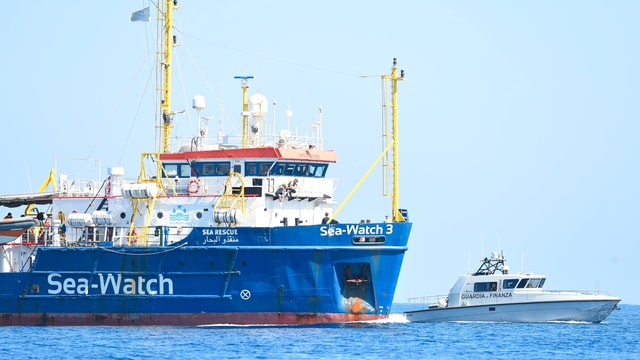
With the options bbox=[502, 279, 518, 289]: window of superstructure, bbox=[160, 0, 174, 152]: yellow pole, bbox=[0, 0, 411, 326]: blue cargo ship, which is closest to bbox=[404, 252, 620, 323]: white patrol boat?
bbox=[502, 279, 518, 289]: window of superstructure

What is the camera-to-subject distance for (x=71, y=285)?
167ft

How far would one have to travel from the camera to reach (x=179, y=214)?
51.0 metres

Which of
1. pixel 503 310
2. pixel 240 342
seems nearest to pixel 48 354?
pixel 240 342

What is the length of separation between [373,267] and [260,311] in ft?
13.4

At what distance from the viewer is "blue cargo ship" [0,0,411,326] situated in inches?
1937

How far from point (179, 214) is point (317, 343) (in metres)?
8.91

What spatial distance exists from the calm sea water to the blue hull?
2.38 ft

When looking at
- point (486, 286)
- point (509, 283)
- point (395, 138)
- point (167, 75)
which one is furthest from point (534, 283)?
point (167, 75)

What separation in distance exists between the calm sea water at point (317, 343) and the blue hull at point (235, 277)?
0.72m

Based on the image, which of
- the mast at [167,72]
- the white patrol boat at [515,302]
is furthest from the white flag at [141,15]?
the white patrol boat at [515,302]

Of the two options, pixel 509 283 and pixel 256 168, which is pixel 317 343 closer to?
pixel 256 168

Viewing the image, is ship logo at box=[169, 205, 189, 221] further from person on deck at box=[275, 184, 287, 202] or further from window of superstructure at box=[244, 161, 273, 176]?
person on deck at box=[275, 184, 287, 202]

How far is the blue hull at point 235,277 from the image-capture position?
49031 millimetres

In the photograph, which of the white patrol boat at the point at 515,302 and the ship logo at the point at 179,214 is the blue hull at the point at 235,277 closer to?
the ship logo at the point at 179,214
